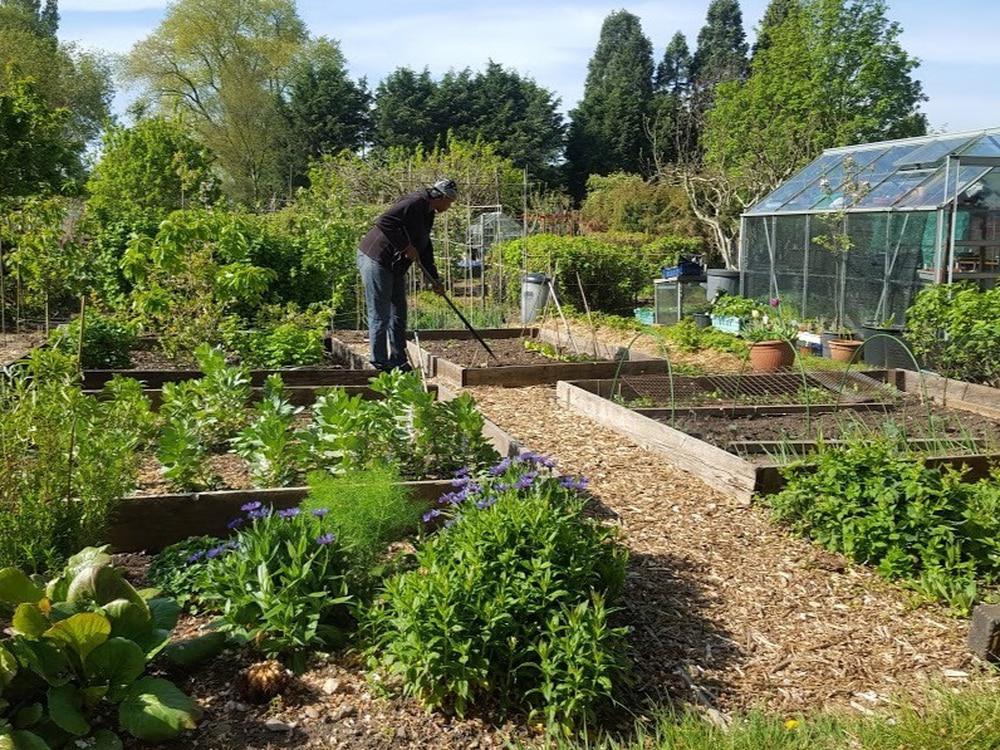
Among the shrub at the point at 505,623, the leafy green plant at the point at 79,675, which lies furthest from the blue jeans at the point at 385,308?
the leafy green plant at the point at 79,675

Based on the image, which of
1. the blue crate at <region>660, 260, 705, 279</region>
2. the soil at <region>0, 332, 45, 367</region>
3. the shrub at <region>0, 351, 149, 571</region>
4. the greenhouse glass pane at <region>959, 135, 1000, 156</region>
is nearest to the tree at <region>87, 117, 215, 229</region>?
the soil at <region>0, 332, 45, 367</region>

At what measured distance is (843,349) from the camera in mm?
10836

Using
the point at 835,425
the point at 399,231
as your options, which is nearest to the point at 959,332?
the point at 835,425

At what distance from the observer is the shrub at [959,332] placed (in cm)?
768

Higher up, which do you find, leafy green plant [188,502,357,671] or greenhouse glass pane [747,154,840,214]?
greenhouse glass pane [747,154,840,214]

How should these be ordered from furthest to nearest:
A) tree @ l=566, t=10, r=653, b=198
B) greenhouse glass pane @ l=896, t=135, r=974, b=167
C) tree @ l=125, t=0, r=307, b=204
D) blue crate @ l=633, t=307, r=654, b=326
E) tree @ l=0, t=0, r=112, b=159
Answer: tree @ l=566, t=10, r=653, b=198 < tree @ l=125, t=0, r=307, b=204 < tree @ l=0, t=0, r=112, b=159 < blue crate @ l=633, t=307, r=654, b=326 < greenhouse glass pane @ l=896, t=135, r=974, b=167

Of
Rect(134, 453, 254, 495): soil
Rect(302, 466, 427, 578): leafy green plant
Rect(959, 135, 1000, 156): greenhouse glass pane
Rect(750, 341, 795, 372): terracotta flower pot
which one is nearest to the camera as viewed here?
Rect(302, 466, 427, 578): leafy green plant

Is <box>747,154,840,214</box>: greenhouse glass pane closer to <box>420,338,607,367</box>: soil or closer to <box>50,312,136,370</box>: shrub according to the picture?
<box>420,338,607,367</box>: soil

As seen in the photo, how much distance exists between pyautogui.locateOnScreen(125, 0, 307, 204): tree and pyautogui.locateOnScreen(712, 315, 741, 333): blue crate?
29775 mm

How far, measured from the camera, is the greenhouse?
34.8 feet

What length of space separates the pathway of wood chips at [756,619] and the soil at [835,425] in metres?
1.20

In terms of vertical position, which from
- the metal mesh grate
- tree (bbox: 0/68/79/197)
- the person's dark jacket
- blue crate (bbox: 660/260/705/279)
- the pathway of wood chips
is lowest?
the pathway of wood chips

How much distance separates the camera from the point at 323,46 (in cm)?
4441

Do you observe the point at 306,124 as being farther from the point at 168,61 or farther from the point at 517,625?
the point at 517,625
